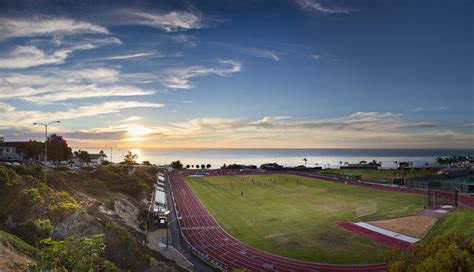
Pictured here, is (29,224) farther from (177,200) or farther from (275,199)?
(275,199)

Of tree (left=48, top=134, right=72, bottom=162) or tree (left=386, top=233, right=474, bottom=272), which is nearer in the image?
tree (left=386, top=233, right=474, bottom=272)

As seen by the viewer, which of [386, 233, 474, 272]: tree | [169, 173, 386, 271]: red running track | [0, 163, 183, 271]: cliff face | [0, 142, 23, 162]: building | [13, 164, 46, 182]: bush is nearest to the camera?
[386, 233, 474, 272]: tree

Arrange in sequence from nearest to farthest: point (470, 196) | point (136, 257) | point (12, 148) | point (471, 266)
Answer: point (471, 266)
point (136, 257)
point (470, 196)
point (12, 148)

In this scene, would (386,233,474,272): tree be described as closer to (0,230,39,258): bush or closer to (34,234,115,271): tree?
(34,234,115,271): tree

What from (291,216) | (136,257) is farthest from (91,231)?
(291,216)

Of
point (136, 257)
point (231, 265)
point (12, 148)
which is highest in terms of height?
point (12, 148)

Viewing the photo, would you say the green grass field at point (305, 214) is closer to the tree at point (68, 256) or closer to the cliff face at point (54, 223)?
the cliff face at point (54, 223)

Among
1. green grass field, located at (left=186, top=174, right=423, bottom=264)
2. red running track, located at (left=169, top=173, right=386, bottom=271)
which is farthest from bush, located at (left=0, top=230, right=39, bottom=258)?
green grass field, located at (left=186, top=174, right=423, bottom=264)
